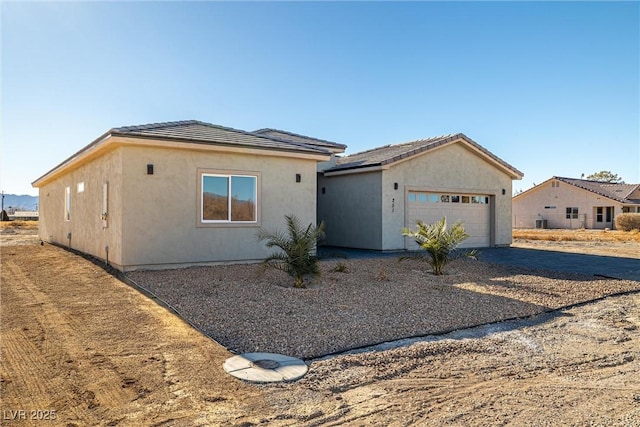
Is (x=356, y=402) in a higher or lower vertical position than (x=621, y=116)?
lower

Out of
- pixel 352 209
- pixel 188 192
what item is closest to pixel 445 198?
pixel 352 209

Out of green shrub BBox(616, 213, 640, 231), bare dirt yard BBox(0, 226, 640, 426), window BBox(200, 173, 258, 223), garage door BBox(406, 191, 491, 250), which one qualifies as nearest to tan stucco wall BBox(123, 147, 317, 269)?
window BBox(200, 173, 258, 223)

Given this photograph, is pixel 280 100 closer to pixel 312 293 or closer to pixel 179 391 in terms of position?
pixel 312 293

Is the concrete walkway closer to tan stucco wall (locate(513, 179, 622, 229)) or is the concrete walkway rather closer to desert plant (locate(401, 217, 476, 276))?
desert plant (locate(401, 217, 476, 276))

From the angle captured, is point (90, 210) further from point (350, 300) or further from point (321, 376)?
point (321, 376)

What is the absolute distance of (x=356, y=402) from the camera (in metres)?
3.89

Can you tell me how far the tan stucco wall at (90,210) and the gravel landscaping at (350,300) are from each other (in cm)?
178

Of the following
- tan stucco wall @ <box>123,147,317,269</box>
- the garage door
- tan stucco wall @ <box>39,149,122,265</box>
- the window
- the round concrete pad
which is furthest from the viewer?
the garage door

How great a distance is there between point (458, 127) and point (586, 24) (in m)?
6.37

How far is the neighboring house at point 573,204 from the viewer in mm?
40281

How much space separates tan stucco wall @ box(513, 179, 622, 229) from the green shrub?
6846 mm

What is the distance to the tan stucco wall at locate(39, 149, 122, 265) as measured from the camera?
10781 mm

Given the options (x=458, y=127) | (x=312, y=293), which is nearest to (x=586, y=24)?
(x=458, y=127)

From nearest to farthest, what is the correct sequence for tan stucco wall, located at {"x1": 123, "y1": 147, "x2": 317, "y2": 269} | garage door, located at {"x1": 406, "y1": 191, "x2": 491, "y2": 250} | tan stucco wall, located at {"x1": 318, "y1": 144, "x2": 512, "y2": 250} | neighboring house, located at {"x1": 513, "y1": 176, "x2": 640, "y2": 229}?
tan stucco wall, located at {"x1": 123, "y1": 147, "x2": 317, "y2": 269} < tan stucco wall, located at {"x1": 318, "y1": 144, "x2": 512, "y2": 250} < garage door, located at {"x1": 406, "y1": 191, "x2": 491, "y2": 250} < neighboring house, located at {"x1": 513, "y1": 176, "x2": 640, "y2": 229}
